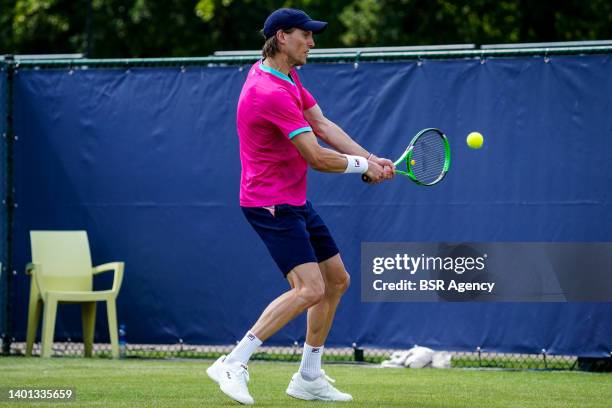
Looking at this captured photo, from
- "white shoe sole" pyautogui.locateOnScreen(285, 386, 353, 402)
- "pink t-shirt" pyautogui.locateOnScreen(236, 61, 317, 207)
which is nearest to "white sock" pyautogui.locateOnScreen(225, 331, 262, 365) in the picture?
"white shoe sole" pyautogui.locateOnScreen(285, 386, 353, 402)

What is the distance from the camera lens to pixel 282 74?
6.57m

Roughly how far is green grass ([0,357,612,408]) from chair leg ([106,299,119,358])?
215 mm

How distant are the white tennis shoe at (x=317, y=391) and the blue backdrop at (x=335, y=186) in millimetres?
2782

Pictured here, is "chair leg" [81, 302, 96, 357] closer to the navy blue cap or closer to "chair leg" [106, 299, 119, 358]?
"chair leg" [106, 299, 119, 358]

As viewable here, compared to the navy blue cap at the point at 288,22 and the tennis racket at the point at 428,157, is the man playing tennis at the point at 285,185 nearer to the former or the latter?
the navy blue cap at the point at 288,22

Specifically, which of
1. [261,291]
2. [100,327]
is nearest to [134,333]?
[100,327]

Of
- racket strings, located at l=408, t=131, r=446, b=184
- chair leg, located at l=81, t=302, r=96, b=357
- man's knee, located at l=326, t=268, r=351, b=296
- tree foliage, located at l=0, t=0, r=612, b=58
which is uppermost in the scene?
tree foliage, located at l=0, t=0, r=612, b=58

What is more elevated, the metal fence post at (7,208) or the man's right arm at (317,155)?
the man's right arm at (317,155)

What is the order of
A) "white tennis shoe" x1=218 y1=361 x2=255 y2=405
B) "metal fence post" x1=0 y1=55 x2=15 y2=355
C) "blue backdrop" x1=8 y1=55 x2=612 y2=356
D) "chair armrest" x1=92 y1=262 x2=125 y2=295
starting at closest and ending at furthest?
"white tennis shoe" x1=218 y1=361 x2=255 y2=405 < "blue backdrop" x1=8 y1=55 x2=612 y2=356 < "chair armrest" x1=92 y1=262 x2=125 y2=295 < "metal fence post" x1=0 y1=55 x2=15 y2=355

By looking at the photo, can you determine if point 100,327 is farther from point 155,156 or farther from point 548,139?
point 548,139

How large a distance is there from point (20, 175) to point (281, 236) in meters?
4.67

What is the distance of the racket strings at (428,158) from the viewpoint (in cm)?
745

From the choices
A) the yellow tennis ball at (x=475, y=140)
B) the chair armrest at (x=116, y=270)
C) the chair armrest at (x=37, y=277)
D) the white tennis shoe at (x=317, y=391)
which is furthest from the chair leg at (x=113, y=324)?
the white tennis shoe at (x=317, y=391)

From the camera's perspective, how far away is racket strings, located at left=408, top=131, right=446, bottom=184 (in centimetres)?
745
